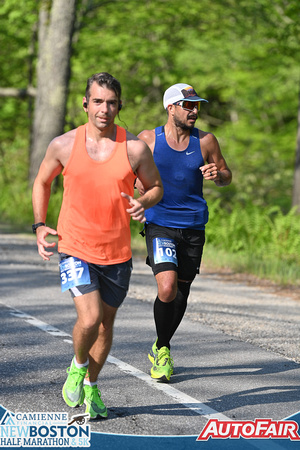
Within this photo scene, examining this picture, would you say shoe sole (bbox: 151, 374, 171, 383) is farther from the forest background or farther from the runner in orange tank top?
the forest background

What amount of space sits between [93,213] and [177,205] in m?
1.54

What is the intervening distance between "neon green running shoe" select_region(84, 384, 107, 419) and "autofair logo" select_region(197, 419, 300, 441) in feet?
2.01

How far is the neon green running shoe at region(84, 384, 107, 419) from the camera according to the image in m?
4.74

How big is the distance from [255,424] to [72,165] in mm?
1953

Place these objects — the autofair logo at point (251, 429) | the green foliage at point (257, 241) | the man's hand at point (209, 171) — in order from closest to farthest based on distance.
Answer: the autofair logo at point (251, 429) → the man's hand at point (209, 171) → the green foliage at point (257, 241)

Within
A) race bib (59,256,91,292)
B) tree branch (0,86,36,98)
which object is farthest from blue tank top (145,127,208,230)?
tree branch (0,86,36,98)

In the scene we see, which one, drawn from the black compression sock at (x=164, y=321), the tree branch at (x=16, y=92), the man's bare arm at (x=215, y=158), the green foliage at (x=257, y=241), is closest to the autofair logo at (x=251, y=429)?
the black compression sock at (x=164, y=321)

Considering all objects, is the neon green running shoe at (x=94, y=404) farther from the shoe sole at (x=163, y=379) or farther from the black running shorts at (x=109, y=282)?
the shoe sole at (x=163, y=379)

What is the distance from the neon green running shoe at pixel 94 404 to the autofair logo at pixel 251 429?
2.01 ft

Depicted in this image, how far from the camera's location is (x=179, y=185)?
6.11 metres

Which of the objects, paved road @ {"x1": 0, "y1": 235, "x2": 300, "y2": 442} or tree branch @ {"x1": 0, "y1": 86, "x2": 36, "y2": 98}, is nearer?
paved road @ {"x1": 0, "y1": 235, "x2": 300, "y2": 442}

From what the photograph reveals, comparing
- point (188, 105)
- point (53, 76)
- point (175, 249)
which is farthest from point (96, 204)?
point (53, 76)

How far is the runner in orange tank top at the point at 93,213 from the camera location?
4.70 metres

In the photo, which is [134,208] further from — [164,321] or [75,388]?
[164,321]
